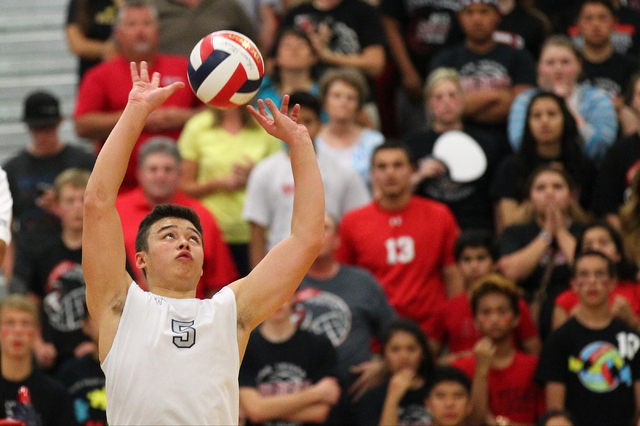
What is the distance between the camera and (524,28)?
11.7 metres

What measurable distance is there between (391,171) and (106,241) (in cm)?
452

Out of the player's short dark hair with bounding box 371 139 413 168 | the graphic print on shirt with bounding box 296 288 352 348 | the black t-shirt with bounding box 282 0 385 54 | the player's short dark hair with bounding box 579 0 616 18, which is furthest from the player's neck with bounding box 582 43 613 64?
the graphic print on shirt with bounding box 296 288 352 348

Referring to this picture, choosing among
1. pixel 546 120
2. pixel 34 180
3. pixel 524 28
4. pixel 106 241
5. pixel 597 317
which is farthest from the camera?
pixel 524 28

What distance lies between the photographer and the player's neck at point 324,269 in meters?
8.83

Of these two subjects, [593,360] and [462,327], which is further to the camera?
[462,327]

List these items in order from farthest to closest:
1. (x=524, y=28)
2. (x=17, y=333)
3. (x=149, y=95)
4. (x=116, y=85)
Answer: (x=524, y=28)
(x=116, y=85)
(x=17, y=333)
(x=149, y=95)

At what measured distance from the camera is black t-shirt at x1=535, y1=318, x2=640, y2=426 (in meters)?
7.77

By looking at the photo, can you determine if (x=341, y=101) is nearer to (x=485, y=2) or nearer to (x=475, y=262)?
(x=485, y=2)

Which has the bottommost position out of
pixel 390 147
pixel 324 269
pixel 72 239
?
pixel 324 269

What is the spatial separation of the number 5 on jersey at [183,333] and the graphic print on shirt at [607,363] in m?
3.89

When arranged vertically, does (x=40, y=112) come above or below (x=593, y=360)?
above

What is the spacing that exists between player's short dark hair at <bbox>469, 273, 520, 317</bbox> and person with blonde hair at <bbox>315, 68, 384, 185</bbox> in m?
2.10

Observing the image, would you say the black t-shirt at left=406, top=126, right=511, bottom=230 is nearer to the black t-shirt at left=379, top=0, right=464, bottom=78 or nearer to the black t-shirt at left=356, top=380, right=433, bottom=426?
the black t-shirt at left=379, top=0, right=464, bottom=78

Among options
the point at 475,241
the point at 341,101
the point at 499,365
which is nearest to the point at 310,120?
the point at 341,101
